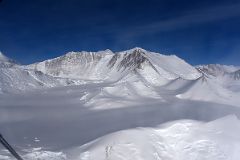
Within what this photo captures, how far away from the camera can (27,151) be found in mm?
45344

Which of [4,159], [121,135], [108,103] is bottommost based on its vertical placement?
[4,159]

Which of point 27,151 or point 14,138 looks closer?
point 27,151

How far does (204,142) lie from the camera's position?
145 ft

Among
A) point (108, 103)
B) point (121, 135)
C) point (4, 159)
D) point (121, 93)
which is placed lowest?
point (4, 159)

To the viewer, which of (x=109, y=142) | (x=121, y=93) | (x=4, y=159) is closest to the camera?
(x=4, y=159)

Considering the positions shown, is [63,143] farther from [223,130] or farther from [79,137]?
[223,130]

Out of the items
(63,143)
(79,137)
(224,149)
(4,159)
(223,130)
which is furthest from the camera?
(79,137)

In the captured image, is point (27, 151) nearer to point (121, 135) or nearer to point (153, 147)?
point (121, 135)

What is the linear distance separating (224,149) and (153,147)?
27.1 ft

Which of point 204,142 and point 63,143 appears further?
point 63,143

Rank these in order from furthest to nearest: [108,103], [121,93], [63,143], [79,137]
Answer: [121,93] → [108,103] → [79,137] → [63,143]

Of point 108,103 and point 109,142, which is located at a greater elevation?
point 108,103

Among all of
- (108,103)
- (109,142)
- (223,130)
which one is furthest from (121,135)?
(108,103)

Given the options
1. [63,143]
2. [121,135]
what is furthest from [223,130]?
[63,143]
